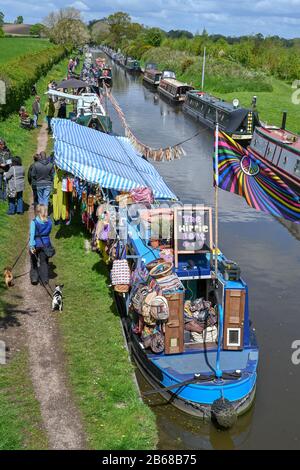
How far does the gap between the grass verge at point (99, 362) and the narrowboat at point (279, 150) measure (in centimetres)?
1035

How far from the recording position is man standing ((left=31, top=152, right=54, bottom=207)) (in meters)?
15.0

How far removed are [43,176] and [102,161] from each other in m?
2.06

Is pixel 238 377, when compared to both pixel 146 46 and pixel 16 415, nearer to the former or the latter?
pixel 16 415

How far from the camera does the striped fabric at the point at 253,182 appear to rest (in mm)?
8781

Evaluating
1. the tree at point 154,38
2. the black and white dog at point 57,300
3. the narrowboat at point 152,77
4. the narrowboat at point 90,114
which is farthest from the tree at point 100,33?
the black and white dog at point 57,300

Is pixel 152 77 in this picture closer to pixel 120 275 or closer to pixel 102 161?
pixel 102 161

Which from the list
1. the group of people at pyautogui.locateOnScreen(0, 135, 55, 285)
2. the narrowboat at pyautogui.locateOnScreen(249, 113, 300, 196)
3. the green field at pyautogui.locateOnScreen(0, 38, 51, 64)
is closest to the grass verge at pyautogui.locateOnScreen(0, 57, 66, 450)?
the group of people at pyautogui.locateOnScreen(0, 135, 55, 285)

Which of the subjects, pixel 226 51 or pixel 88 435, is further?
pixel 226 51

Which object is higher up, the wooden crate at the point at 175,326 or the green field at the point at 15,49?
the green field at the point at 15,49

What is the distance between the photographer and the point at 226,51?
71938 millimetres

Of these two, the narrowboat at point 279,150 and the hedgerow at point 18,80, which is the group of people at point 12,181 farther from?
the hedgerow at point 18,80

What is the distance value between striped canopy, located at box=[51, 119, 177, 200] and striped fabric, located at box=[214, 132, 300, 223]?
13.8 ft
